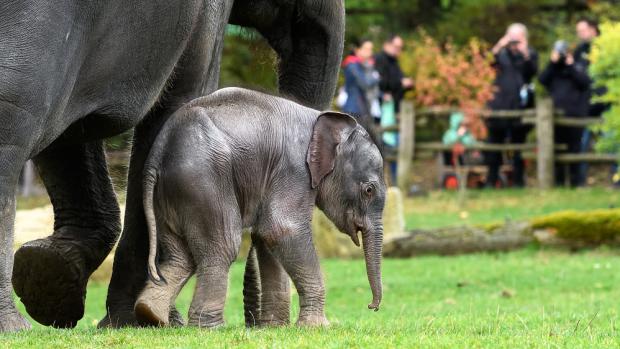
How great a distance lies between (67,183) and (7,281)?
69.6 inches

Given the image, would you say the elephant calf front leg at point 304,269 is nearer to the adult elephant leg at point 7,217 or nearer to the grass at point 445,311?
the grass at point 445,311

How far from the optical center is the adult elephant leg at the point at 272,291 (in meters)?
6.72

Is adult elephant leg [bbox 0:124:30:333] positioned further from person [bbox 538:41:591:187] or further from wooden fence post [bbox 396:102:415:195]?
wooden fence post [bbox 396:102:415:195]

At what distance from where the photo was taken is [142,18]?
6.28 metres

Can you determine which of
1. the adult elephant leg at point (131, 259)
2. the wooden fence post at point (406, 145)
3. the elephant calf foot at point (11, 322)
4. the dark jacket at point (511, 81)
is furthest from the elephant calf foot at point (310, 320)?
the wooden fence post at point (406, 145)

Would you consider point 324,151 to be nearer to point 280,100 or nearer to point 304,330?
point 280,100

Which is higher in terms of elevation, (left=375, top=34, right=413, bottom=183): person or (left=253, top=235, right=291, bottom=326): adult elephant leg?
(left=375, top=34, right=413, bottom=183): person

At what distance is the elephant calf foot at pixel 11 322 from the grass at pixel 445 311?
10 cm

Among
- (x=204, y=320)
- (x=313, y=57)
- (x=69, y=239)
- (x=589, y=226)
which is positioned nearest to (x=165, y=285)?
(x=204, y=320)

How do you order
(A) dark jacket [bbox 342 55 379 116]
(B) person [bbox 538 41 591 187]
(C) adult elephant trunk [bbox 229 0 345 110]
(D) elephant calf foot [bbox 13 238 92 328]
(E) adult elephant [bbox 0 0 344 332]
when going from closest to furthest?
(E) adult elephant [bbox 0 0 344 332]
(D) elephant calf foot [bbox 13 238 92 328]
(C) adult elephant trunk [bbox 229 0 345 110]
(A) dark jacket [bbox 342 55 379 116]
(B) person [bbox 538 41 591 187]

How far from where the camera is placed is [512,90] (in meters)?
24.6

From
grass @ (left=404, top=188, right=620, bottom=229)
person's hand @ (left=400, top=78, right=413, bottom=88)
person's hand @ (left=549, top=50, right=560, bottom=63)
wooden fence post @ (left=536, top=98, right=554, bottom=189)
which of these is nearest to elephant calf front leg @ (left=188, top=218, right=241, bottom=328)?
grass @ (left=404, top=188, right=620, bottom=229)

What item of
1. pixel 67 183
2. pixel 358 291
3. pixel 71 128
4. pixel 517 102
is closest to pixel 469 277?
pixel 358 291

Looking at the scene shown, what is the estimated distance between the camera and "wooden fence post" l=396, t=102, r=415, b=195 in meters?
24.6
